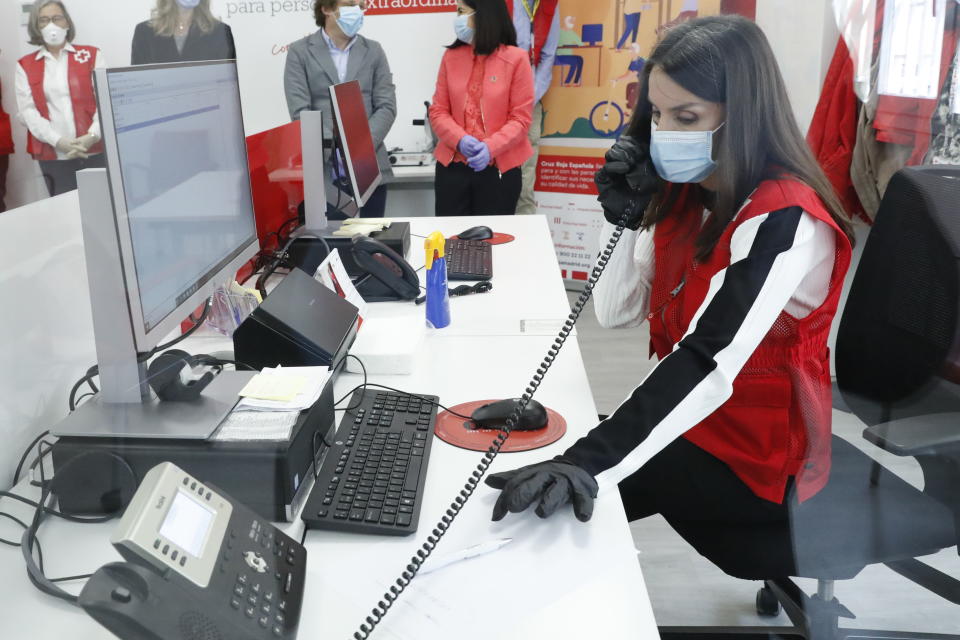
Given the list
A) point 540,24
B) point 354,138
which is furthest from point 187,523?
point 540,24

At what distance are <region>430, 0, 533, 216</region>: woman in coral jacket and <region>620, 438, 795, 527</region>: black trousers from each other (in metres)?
2.23

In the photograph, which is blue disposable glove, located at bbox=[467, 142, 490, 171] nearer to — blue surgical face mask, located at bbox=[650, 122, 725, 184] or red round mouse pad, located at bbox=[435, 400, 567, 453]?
blue surgical face mask, located at bbox=[650, 122, 725, 184]

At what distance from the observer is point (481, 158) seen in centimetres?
344

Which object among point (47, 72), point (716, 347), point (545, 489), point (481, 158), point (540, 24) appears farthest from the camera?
point (540, 24)

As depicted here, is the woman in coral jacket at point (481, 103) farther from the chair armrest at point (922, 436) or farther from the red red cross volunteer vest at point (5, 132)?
the chair armrest at point (922, 436)

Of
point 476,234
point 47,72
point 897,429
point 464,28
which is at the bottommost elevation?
point 897,429

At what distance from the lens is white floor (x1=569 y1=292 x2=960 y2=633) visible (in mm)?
1457

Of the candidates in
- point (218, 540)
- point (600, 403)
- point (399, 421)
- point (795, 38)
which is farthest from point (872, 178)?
point (218, 540)

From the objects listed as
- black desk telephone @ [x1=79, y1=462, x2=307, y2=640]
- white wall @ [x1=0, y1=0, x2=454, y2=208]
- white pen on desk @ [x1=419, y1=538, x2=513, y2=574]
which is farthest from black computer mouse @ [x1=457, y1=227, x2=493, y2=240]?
white wall @ [x1=0, y1=0, x2=454, y2=208]

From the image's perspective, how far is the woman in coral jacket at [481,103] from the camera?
3.36 meters

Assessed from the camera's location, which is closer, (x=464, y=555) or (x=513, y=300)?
(x=464, y=555)

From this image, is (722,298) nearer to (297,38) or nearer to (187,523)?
(187,523)

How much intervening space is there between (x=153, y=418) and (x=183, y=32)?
2.63 metres

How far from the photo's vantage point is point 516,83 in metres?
3.45
